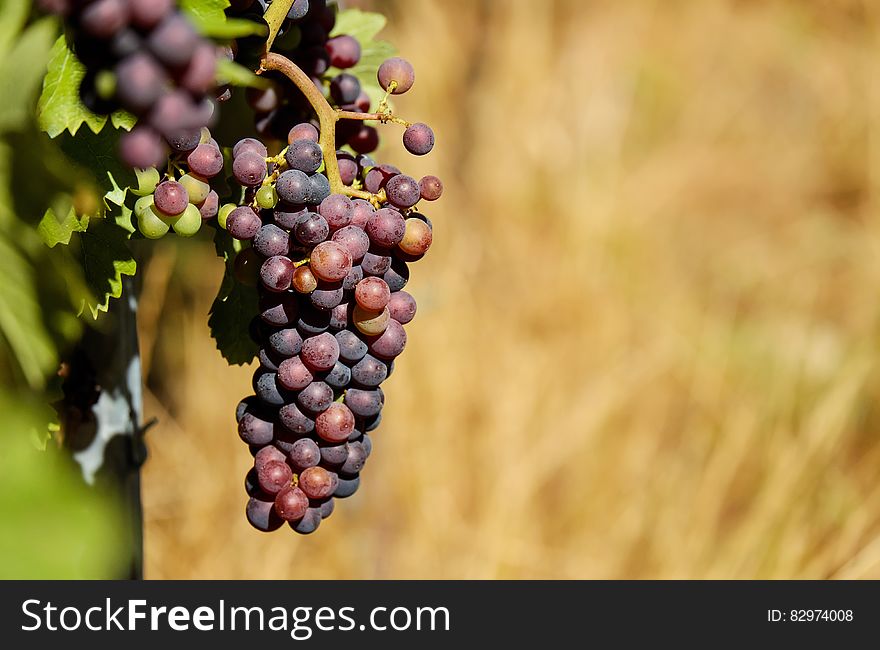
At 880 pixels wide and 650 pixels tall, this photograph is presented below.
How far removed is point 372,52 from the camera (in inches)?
27.3

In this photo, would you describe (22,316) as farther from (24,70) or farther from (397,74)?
(397,74)

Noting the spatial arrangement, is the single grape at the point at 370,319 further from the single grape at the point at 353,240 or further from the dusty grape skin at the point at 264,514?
the dusty grape skin at the point at 264,514

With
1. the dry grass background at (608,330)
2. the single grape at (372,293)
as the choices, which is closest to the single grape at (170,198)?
the single grape at (372,293)

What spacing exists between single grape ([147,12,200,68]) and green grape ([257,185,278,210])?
0.16m

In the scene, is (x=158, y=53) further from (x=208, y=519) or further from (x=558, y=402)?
(x=558, y=402)

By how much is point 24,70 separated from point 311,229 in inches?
6.1

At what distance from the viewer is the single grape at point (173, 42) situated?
339 mm

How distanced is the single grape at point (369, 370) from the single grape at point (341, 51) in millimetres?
211

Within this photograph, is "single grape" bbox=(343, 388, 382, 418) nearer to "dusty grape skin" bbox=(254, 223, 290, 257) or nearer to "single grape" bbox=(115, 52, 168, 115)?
"dusty grape skin" bbox=(254, 223, 290, 257)

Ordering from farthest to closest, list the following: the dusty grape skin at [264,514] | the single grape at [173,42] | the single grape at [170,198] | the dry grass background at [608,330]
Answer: the dry grass background at [608,330] → the dusty grape skin at [264,514] → the single grape at [170,198] → the single grape at [173,42]

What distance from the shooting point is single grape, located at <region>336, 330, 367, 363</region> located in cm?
54

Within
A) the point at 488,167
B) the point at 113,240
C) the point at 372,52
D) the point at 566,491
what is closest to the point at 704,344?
the point at 566,491

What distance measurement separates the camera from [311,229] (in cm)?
48

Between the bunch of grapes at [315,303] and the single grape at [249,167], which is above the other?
the single grape at [249,167]
